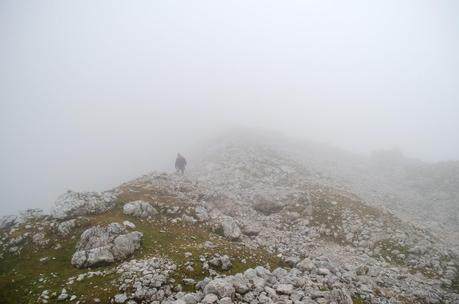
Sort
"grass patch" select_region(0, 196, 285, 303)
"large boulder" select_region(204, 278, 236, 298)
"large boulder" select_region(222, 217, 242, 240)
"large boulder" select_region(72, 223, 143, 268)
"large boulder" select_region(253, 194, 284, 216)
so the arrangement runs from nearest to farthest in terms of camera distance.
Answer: "large boulder" select_region(204, 278, 236, 298)
"grass patch" select_region(0, 196, 285, 303)
"large boulder" select_region(72, 223, 143, 268)
"large boulder" select_region(222, 217, 242, 240)
"large boulder" select_region(253, 194, 284, 216)

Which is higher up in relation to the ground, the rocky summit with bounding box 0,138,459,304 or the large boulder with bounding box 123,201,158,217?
the large boulder with bounding box 123,201,158,217

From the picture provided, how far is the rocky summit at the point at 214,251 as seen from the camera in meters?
12.3

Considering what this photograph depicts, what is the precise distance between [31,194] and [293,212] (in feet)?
345

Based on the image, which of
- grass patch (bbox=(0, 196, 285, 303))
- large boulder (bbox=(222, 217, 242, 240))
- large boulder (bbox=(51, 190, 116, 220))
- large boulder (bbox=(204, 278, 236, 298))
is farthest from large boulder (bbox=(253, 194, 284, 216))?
large boulder (bbox=(204, 278, 236, 298))

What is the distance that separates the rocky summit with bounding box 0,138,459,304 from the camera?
1232 centimetres

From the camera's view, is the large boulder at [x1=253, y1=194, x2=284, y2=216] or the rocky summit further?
the large boulder at [x1=253, y1=194, x2=284, y2=216]

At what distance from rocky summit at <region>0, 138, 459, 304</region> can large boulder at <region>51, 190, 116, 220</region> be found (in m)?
0.07

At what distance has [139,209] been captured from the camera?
19.9 m

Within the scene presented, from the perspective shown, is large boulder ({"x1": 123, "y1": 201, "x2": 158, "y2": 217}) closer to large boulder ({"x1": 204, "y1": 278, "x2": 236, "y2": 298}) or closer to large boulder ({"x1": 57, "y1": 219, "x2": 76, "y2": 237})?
large boulder ({"x1": 57, "y1": 219, "x2": 76, "y2": 237})

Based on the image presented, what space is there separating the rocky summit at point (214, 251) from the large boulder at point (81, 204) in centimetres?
7

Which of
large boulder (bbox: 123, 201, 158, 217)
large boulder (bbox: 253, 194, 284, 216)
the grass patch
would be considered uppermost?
large boulder (bbox: 123, 201, 158, 217)

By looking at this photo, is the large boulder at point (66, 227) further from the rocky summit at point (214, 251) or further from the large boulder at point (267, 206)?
the large boulder at point (267, 206)

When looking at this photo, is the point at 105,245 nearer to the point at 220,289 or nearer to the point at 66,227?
the point at 66,227

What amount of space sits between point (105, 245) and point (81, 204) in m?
5.74
